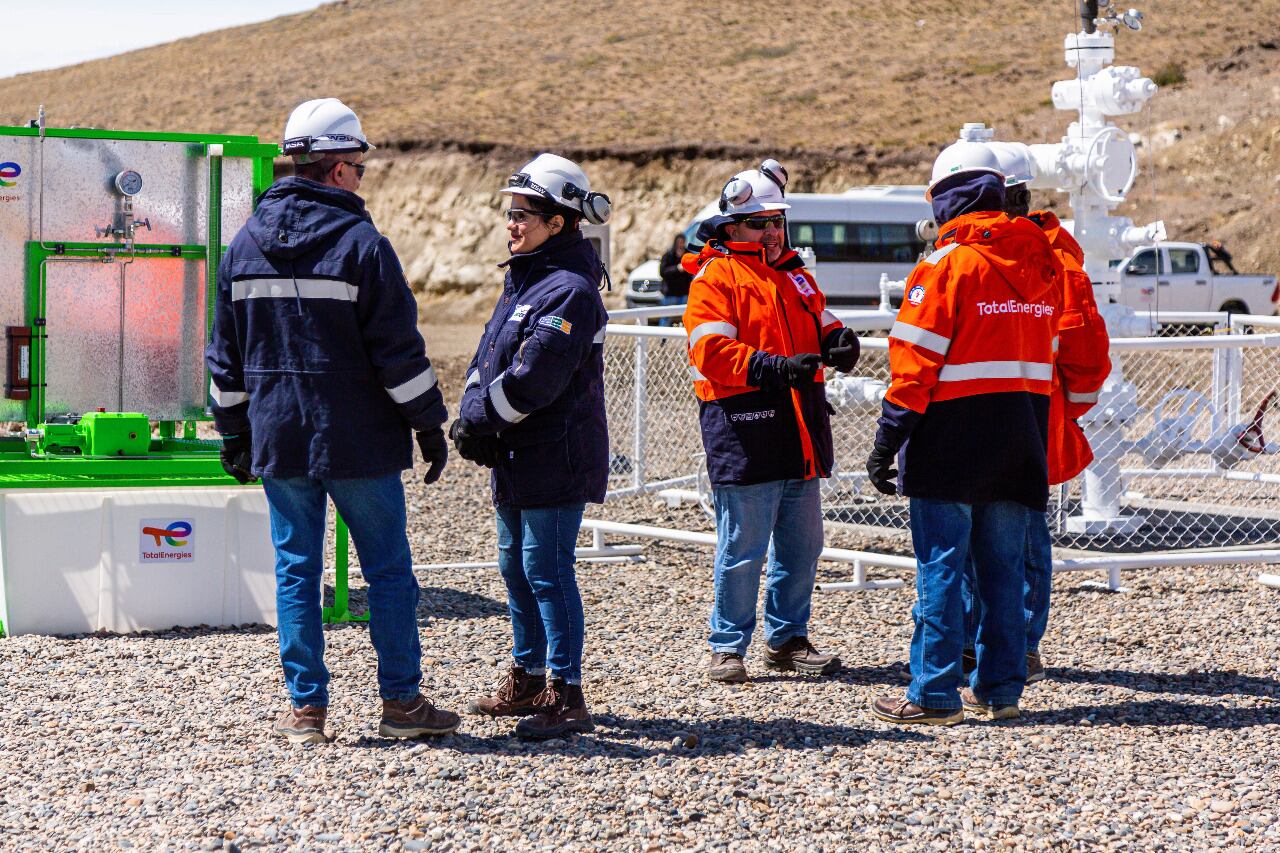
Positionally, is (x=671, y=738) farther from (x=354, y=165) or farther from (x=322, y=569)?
(x=354, y=165)

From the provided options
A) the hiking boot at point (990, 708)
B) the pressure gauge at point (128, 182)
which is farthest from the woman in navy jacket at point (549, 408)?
the pressure gauge at point (128, 182)

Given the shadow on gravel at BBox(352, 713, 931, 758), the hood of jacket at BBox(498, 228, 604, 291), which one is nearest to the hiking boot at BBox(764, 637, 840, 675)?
the shadow on gravel at BBox(352, 713, 931, 758)

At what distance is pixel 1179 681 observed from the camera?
5.82 meters

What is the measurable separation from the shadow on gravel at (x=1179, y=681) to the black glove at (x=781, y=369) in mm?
1684

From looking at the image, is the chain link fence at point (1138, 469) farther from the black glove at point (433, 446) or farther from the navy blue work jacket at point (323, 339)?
the navy blue work jacket at point (323, 339)

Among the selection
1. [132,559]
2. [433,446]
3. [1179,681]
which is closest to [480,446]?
[433,446]

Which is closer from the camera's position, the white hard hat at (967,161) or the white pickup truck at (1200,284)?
the white hard hat at (967,161)

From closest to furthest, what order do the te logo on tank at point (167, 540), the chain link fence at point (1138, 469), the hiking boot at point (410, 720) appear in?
the hiking boot at point (410, 720) < the te logo on tank at point (167, 540) < the chain link fence at point (1138, 469)

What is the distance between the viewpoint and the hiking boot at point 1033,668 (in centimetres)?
575

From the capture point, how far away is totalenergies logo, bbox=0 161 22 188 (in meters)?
6.46

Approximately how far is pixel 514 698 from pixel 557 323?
4.45 feet

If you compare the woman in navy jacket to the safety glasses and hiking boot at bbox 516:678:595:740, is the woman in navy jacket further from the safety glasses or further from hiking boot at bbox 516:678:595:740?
the safety glasses

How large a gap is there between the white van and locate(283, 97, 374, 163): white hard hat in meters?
24.5

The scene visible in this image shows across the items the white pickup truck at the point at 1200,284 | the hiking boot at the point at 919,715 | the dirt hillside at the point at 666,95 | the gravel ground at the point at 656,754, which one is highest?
the dirt hillside at the point at 666,95
